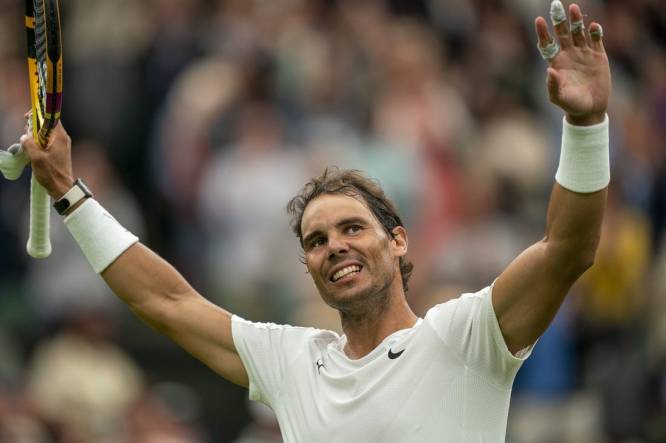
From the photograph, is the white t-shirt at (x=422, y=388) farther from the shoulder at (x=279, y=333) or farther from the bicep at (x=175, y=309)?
the bicep at (x=175, y=309)

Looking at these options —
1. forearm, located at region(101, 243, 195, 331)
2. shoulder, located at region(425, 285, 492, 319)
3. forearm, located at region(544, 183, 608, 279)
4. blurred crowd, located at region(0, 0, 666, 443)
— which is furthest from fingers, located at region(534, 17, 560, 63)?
blurred crowd, located at region(0, 0, 666, 443)

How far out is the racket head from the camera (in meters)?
6.43

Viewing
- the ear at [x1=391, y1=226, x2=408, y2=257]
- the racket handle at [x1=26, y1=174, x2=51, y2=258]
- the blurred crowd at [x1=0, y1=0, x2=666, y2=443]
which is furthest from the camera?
the blurred crowd at [x1=0, y1=0, x2=666, y2=443]

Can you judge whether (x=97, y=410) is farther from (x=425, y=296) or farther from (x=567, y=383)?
(x=567, y=383)

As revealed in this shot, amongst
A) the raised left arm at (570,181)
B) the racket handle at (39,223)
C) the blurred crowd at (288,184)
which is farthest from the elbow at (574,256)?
the blurred crowd at (288,184)

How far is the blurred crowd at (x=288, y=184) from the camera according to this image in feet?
39.0

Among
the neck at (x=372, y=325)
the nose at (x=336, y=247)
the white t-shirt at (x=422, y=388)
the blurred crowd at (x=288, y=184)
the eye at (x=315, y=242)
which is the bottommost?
the white t-shirt at (x=422, y=388)

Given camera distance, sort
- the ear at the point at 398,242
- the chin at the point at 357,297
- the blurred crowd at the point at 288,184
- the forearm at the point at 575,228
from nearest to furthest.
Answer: the forearm at the point at 575,228
the chin at the point at 357,297
the ear at the point at 398,242
the blurred crowd at the point at 288,184

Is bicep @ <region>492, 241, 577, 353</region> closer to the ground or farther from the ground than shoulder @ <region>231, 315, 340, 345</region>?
closer to the ground

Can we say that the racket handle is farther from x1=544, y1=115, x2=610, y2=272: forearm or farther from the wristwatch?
x1=544, y1=115, x2=610, y2=272: forearm

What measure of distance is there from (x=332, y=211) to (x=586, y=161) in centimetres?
130

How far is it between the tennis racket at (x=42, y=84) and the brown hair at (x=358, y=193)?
1.08m

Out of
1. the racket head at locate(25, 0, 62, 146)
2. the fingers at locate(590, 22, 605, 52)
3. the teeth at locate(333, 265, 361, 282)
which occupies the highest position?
the racket head at locate(25, 0, 62, 146)

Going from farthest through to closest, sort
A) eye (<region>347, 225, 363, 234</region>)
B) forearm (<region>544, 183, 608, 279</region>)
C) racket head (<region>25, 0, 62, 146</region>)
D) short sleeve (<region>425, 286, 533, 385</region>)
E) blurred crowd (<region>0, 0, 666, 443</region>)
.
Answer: blurred crowd (<region>0, 0, 666, 443</region>) → eye (<region>347, 225, 363, 234</region>) → racket head (<region>25, 0, 62, 146</region>) → short sleeve (<region>425, 286, 533, 385</region>) → forearm (<region>544, 183, 608, 279</region>)
